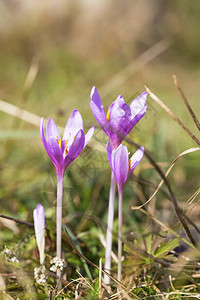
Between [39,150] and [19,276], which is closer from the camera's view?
[19,276]

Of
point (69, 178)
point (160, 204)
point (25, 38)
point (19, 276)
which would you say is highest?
point (25, 38)

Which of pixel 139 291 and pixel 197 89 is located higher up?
pixel 197 89

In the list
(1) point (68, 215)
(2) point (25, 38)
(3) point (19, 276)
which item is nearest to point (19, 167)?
(1) point (68, 215)

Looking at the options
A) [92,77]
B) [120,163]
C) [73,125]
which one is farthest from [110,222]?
[92,77]

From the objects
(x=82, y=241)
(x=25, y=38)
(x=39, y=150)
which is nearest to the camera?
(x=82, y=241)

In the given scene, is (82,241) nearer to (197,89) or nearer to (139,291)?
(139,291)

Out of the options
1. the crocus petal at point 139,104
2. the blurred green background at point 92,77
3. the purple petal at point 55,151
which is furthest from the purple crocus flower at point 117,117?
the blurred green background at point 92,77

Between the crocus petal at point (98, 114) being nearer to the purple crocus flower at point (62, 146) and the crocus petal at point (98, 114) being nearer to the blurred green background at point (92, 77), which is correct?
the purple crocus flower at point (62, 146)

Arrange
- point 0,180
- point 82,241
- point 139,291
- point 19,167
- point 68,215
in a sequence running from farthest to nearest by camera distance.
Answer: point 19,167 < point 0,180 < point 68,215 < point 82,241 < point 139,291
